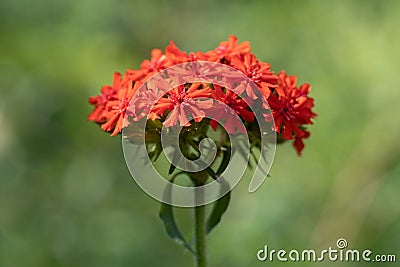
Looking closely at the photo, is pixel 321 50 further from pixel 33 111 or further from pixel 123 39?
pixel 33 111

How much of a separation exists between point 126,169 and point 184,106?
199cm

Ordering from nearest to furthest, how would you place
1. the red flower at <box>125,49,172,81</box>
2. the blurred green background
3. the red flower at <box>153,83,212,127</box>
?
the red flower at <box>153,83,212,127</box>
the red flower at <box>125,49,172,81</box>
the blurred green background

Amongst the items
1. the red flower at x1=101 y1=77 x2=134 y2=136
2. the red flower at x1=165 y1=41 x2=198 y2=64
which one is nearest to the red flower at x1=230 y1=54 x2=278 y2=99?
the red flower at x1=165 y1=41 x2=198 y2=64

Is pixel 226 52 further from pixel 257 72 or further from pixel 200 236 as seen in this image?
pixel 200 236

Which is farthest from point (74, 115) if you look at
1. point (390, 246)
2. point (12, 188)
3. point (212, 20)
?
point (390, 246)

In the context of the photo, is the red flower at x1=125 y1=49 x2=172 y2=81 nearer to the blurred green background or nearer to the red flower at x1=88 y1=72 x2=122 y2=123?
the red flower at x1=88 y1=72 x2=122 y2=123

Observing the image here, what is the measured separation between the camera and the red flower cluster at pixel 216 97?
155 cm

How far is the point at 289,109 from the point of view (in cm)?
165

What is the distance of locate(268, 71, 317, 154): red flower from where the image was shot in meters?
1.63

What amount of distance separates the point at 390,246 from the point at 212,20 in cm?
184

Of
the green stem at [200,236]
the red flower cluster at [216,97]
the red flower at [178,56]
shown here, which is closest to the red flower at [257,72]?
the red flower cluster at [216,97]

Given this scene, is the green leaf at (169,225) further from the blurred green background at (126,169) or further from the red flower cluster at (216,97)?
the blurred green background at (126,169)

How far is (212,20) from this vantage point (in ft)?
13.4

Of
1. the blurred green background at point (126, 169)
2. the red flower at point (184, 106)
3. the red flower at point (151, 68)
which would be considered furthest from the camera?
the blurred green background at point (126, 169)
